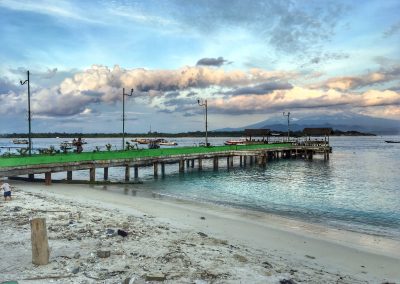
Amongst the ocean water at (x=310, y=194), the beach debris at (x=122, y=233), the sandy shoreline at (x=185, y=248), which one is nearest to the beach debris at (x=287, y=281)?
the sandy shoreline at (x=185, y=248)

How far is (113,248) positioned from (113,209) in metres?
8.19

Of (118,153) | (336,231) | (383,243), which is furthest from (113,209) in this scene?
(118,153)

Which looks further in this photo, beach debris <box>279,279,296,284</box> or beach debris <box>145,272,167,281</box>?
beach debris <box>279,279,296,284</box>

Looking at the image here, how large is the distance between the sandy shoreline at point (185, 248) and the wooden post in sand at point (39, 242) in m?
0.23

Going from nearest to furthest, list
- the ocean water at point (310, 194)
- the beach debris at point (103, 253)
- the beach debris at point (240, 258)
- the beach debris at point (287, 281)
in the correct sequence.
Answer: the beach debris at point (287, 281) → the beach debris at point (103, 253) → the beach debris at point (240, 258) → the ocean water at point (310, 194)

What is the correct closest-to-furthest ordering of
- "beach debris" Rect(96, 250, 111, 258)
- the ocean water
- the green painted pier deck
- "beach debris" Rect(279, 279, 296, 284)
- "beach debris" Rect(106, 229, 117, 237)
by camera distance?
"beach debris" Rect(279, 279, 296, 284) → "beach debris" Rect(96, 250, 111, 258) → "beach debris" Rect(106, 229, 117, 237) → the ocean water → the green painted pier deck

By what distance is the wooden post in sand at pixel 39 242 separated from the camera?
9.38 metres

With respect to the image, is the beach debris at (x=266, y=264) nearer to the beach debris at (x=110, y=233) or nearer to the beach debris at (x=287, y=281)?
the beach debris at (x=287, y=281)

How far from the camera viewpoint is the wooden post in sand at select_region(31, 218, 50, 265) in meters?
9.38

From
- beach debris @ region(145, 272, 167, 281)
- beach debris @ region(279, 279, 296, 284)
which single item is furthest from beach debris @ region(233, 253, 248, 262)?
beach debris @ region(145, 272, 167, 281)

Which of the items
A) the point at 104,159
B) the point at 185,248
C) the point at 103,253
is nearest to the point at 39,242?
the point at 103,253

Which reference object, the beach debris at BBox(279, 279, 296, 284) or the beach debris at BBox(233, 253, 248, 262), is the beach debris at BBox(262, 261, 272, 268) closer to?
the beach debris at BBox(233, 253, 248, 262)

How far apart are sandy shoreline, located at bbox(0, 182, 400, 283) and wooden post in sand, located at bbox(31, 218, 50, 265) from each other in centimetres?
23

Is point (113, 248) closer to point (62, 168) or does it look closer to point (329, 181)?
point (62, 168)
